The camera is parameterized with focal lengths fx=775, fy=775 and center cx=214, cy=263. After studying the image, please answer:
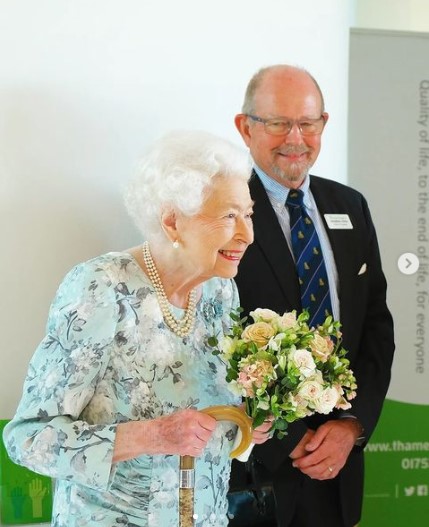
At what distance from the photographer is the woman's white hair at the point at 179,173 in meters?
1.94

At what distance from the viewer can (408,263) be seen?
333cm

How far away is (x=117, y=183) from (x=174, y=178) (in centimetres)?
87

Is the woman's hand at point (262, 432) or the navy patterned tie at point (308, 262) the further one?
the navy patterned tie at point (308, 262)

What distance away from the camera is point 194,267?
2.02 meters

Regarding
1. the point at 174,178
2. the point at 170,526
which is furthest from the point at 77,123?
the point at 170,526

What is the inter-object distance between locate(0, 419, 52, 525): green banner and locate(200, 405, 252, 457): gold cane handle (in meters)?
0.89

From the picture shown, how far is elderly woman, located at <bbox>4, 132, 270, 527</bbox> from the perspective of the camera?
1.83 metres

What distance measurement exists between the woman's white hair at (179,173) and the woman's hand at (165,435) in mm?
491

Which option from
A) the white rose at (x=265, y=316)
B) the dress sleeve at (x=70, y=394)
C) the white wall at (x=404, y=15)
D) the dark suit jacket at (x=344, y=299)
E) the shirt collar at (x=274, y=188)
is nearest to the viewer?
the dress sleeve at (x=70, y=394)

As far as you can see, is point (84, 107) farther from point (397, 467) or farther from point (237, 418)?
point (397, 467)

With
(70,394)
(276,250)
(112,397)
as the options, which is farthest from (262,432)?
(276,250)

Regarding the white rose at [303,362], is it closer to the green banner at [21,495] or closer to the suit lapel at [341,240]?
the suit lapel at [341,240]

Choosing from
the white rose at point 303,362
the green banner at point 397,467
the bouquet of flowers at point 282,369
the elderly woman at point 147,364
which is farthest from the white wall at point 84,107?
the green banner at point 397,467

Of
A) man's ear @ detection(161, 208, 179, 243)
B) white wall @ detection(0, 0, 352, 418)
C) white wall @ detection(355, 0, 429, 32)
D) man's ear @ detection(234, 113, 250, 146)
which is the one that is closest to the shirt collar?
man's ear @ detection(234, 113, 250, 146)
